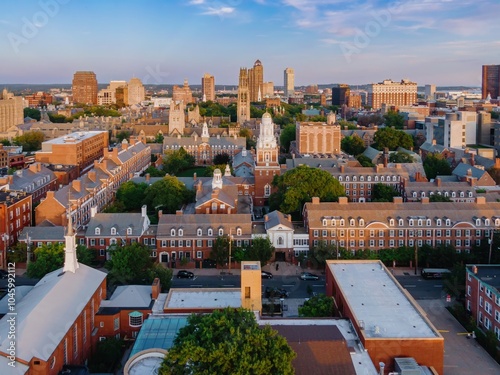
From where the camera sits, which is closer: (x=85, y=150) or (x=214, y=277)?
(x=214, y=277)

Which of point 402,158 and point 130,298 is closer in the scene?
point 130,298

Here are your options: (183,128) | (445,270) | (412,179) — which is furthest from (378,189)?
(183,128)

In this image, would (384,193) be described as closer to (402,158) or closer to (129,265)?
(402,158)

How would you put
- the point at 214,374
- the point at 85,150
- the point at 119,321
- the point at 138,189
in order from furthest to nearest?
the point at 85,150, the point at 138,189, the point at 119,321, the point at 214,374

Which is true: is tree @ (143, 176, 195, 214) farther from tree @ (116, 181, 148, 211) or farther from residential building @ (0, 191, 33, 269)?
residential building @ (0, 191, 33, 269)

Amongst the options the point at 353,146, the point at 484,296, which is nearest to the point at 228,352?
the point at 484,296

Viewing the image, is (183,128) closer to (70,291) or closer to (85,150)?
(85,150)

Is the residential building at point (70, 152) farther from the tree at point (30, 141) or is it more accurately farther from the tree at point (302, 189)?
the tree at point (302, 189)
